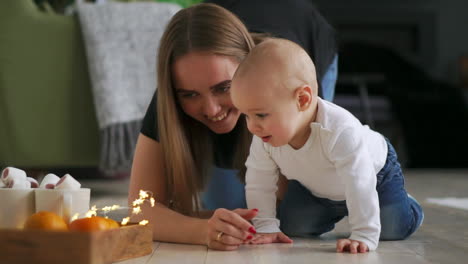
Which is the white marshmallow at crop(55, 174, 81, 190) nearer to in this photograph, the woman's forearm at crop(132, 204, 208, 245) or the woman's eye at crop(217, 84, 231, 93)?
the woman's forearm at crop(132, 204, 208, 245)

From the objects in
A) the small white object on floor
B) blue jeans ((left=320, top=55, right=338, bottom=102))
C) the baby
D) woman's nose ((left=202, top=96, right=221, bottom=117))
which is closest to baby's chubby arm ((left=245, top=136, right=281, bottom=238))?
the baby

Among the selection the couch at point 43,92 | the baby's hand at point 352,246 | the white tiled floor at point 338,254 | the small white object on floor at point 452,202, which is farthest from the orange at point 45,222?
the small white object on floor at point 452,202

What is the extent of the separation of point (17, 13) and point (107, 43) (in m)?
0.31

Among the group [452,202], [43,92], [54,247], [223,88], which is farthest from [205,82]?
[452,202]

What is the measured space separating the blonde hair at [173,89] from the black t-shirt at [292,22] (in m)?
0.26

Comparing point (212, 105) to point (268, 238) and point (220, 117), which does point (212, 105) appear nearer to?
point (220, 117)

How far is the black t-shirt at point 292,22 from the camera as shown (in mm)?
1675

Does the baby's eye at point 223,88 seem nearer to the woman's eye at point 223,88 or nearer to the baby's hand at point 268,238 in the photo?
the woman's eye at point 223,88

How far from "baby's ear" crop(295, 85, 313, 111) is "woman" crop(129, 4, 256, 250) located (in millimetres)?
211

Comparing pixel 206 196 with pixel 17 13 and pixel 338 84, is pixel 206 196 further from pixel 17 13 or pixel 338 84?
pixel 338 84

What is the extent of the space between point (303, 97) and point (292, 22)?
0.60 metres

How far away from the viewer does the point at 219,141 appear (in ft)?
5.11

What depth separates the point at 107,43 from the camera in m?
2.17

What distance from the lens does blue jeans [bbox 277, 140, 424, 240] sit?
1.32m
